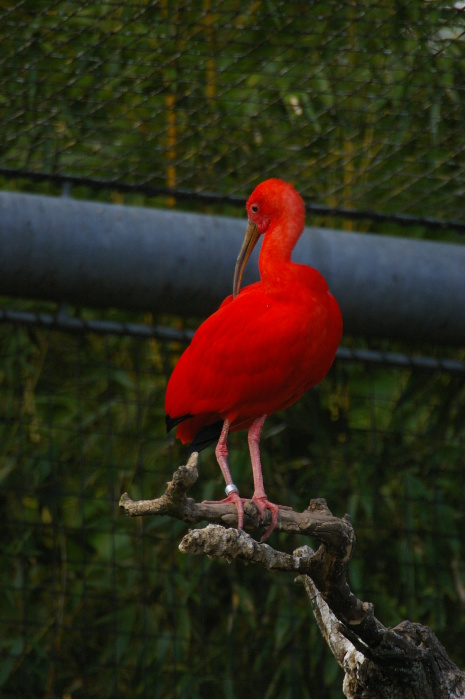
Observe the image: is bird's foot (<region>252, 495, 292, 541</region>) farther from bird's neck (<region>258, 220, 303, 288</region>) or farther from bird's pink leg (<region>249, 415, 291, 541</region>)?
bird's neck (<region>258, 220, 303, 288</region>)

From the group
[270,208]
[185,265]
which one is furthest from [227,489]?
[185,265]

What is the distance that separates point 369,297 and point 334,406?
1245mm

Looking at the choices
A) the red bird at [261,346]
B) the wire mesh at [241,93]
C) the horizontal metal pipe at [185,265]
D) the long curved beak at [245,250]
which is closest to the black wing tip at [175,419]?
the red bird at [261,346]

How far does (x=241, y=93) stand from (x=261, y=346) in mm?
1497

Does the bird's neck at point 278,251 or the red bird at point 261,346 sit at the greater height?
the bird's neck at point 278,251

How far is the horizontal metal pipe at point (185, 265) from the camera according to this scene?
271cm

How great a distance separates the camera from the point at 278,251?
92.2 inches

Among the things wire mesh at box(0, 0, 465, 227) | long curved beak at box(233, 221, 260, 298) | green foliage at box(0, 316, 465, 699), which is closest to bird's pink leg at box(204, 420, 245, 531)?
long curved beak at box(233, 221, 260, 298)

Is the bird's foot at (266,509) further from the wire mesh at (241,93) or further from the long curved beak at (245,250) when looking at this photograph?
the wire mesh at (241,93)

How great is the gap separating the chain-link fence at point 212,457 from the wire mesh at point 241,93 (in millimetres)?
20

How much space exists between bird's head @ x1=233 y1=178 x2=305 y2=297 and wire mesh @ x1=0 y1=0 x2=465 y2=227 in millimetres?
487

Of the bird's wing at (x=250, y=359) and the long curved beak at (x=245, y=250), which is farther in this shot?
the long curved beak at (x=245, y=250)

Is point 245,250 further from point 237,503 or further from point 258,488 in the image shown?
point 237,503

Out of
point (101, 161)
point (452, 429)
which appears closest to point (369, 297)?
point (101, 161)
